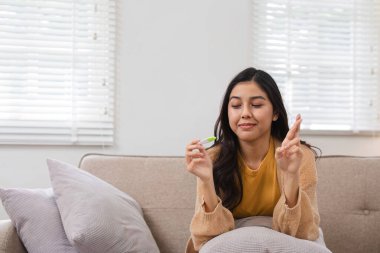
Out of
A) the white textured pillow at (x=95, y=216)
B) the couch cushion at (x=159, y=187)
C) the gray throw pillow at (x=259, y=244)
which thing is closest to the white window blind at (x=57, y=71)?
the couch cushion at (x=159, y=187)

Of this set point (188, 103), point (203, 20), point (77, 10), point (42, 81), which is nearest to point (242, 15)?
point (203, 20)

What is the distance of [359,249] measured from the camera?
6.68ft

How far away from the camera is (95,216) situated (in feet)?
5.41

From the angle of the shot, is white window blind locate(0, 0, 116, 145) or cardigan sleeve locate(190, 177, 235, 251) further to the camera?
white window blind locate(0, 0, 116, 145)

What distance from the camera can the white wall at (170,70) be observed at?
250 centimetres

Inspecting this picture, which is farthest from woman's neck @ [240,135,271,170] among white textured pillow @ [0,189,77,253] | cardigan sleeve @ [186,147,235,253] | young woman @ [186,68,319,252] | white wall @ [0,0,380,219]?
white wall @ [0,0,380,219]

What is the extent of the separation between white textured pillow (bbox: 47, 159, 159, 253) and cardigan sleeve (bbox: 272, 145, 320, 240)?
522 millimetres

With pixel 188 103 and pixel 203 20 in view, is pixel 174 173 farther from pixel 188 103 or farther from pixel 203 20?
pixel 203 20

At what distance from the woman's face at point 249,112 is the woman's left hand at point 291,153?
212 millimetres

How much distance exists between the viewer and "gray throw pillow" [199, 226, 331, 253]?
124cm

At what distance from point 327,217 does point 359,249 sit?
18cm

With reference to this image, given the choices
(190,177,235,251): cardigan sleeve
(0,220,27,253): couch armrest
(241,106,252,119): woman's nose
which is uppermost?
(241,106,252,119): woman's nose

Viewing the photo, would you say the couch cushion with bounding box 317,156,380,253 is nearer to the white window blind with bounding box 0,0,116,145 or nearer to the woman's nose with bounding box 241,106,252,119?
the woman's nose with bounding box 241,106,252,119

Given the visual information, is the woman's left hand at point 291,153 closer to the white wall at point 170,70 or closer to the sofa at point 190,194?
the sofa at point 190,194
